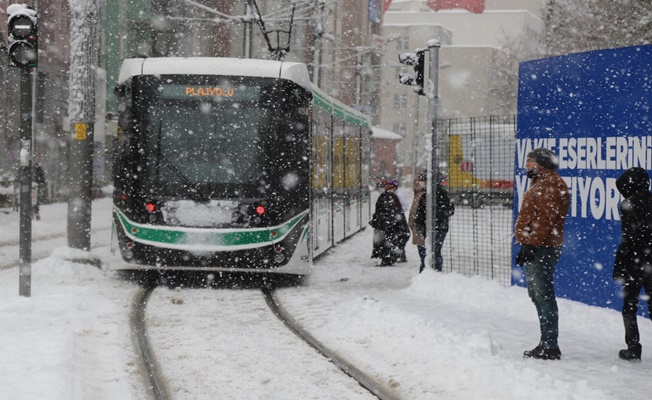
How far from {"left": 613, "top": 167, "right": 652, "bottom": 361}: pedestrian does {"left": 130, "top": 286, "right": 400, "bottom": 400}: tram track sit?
95.7 inches

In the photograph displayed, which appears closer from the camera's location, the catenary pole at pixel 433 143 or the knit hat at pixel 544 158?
the knit hat at pixel 544 158

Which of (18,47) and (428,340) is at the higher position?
(18,47)

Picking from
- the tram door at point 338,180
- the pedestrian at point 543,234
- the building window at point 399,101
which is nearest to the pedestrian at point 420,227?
the tram door at point 338,180

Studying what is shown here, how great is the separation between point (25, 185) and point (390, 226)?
863cm

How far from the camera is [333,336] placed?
33.6 ft

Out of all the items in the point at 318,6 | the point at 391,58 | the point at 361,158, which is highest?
the point at 391,58

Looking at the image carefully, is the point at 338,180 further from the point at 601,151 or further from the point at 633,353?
the point at 633,353

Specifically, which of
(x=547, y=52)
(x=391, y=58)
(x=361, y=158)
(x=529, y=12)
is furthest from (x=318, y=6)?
(x=529, y=12)

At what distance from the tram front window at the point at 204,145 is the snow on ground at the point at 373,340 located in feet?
5.16

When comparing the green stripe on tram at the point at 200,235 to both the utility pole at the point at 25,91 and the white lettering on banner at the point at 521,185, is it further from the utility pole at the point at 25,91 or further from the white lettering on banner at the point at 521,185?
the white lettering on banner at the point at 521,185

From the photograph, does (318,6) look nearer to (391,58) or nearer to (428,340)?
(428,340)

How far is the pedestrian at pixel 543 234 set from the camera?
28.8 feet

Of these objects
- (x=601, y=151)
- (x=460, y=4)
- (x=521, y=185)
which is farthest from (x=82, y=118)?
(x=460, y=4)

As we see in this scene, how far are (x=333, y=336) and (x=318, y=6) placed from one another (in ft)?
76.0
